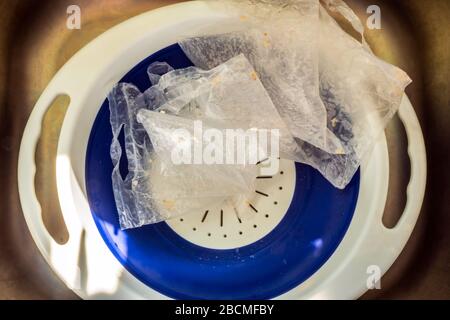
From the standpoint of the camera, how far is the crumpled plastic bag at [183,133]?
0.72 m

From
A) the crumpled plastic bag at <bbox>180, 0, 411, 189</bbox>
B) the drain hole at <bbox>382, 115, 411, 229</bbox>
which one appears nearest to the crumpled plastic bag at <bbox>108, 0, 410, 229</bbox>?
the crumpled plastic bag at <bbox>180, 0, 411, 189</bbox>

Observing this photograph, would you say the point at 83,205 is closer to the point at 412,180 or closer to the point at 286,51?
the point at 286,51

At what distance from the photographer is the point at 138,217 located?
0.76 meters

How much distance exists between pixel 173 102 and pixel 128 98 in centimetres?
8

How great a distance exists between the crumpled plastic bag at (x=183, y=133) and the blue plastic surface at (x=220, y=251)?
0.03m

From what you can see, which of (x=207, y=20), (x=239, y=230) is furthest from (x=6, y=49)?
(x=239, y=230)

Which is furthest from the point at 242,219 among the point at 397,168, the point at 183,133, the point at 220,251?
the point at 397,168

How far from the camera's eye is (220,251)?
2.59 feet

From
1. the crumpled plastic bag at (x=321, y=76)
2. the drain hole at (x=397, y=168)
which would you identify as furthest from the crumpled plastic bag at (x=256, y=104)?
the drain hole at (x=397, y=168)

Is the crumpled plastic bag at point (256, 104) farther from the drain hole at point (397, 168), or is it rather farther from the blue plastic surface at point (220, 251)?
the drain hole at point (397, 168)

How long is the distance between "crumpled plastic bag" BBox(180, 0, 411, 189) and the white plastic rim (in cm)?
3

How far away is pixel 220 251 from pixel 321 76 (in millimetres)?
323

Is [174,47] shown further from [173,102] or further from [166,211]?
[166,211]

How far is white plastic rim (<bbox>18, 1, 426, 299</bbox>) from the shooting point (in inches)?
28.3
